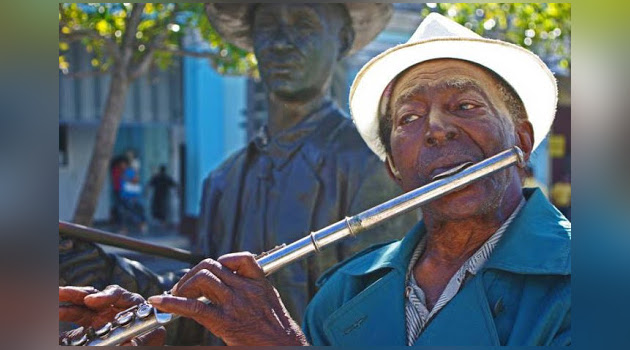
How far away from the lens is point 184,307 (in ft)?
9.28

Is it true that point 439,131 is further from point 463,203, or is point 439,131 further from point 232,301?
point 232,301

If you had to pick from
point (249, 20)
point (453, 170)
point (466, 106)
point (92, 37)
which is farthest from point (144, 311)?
point (92, 37)

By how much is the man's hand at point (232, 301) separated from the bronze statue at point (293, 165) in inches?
50.6

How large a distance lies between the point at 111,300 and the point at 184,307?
62 centimetres

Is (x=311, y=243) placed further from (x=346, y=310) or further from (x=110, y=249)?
(x=110, y=249)

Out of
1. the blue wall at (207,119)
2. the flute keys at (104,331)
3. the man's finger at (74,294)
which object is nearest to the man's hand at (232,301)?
the flute keys at (104,331)

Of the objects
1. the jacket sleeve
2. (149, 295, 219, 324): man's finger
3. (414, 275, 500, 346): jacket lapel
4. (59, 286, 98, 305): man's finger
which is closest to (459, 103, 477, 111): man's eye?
(414, 275, 500, 346): jacket lapel

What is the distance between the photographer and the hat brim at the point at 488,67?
3.13 metres

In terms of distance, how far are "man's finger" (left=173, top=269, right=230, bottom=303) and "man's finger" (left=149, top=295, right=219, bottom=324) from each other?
0.03 m

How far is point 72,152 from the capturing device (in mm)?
10688

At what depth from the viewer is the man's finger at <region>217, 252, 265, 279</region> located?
290 centimetres

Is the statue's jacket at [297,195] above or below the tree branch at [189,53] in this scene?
below

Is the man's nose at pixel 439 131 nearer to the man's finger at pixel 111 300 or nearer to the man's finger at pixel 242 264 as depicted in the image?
the man's finger at pixel 242 264

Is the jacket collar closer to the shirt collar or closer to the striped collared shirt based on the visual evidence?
the striped collared shirt
